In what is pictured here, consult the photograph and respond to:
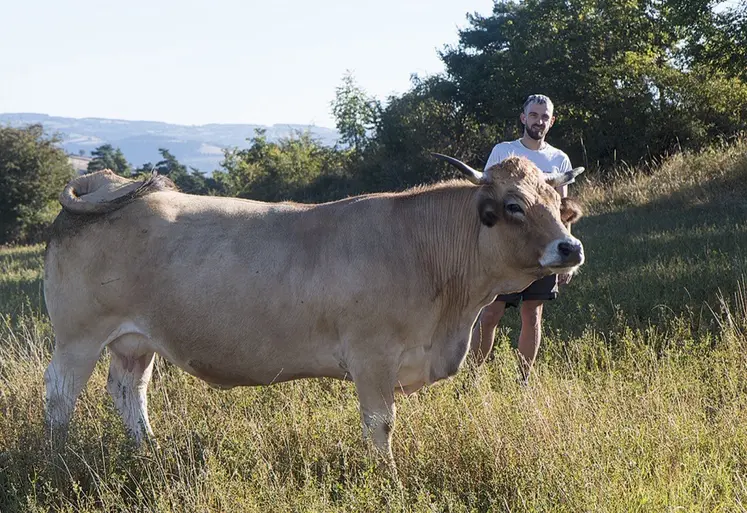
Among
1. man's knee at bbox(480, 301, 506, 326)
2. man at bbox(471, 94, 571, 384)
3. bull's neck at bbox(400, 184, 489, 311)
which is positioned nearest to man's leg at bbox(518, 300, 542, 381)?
man at bbox(471, 94, 571, 384)

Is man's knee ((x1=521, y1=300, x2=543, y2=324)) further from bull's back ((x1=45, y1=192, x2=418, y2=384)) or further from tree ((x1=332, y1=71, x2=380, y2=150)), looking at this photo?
tree ((x1=332, y1=71, x2=380, y2=150))

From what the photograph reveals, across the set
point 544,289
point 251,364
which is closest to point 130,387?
point 251,364

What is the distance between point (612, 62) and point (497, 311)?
78.3 feet

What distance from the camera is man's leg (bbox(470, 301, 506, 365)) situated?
679cm

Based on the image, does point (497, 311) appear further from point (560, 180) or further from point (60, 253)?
point (60, 253)

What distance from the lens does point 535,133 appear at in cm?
653

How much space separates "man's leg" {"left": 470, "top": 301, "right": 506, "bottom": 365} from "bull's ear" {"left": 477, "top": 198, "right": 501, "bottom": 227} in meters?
1.60

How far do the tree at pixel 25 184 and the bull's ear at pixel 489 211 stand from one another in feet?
134

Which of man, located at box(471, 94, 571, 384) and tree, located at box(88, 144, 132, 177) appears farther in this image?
tree, located at box(88, 144, 132, 177)

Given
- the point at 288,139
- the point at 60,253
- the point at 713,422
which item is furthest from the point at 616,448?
the point at 288,139

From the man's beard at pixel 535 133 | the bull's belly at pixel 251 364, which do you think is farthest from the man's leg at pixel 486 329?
the bull's belly at pixel 251 364

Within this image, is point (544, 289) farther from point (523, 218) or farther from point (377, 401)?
point (377, 401)

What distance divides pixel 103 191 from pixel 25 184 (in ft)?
134

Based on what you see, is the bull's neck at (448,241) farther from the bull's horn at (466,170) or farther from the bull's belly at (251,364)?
the bull's belly at (251,364)
